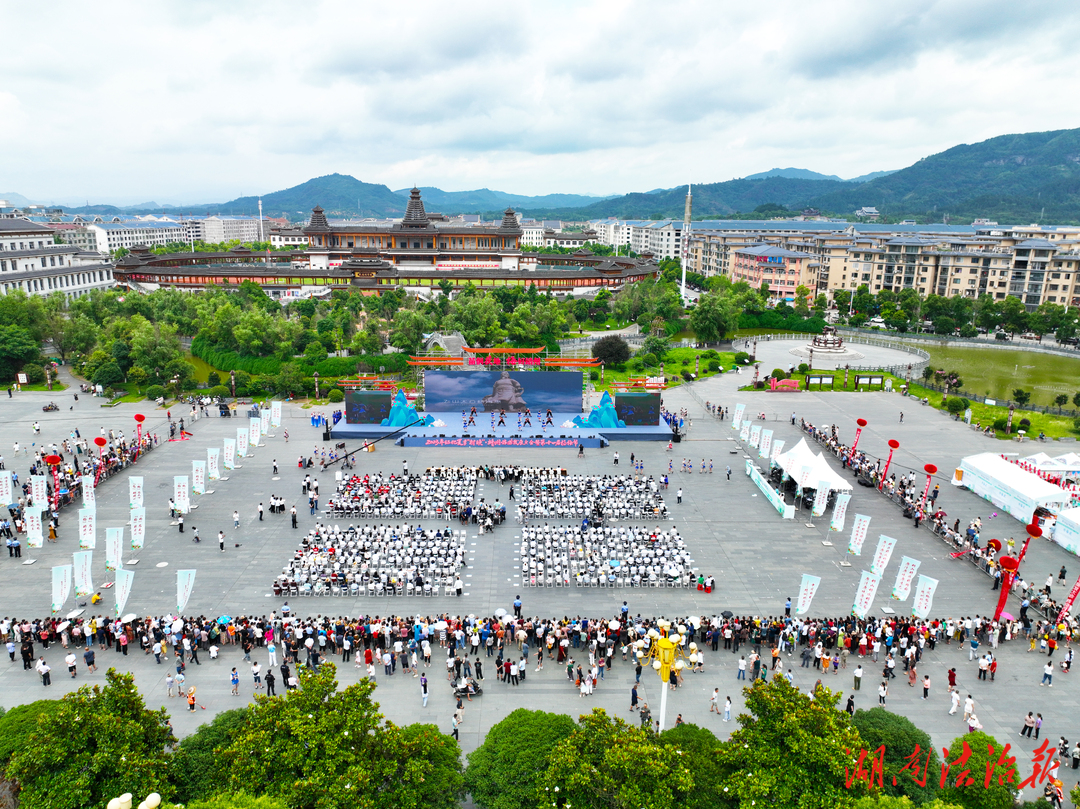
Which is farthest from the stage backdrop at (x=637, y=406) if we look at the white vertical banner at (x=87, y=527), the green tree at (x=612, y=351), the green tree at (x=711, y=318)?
the green tree at (x=711, y=318)

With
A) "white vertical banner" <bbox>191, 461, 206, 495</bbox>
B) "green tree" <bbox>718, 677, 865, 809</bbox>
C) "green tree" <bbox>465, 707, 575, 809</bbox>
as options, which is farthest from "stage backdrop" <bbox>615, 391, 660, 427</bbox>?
"green tree" <bbox>718, 677, 865, 809</bbox>

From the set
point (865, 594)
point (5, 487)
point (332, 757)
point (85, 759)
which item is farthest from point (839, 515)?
point (5, 487)

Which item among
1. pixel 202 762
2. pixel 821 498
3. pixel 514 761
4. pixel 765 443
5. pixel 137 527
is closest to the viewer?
pixel 202 762

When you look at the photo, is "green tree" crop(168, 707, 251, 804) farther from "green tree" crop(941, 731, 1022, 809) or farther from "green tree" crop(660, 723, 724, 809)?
"green tree" crop(941, 731, 1022, 809)

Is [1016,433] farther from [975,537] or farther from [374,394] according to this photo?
[374,394]

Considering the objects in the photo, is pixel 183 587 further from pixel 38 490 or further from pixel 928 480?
pixel 928 480

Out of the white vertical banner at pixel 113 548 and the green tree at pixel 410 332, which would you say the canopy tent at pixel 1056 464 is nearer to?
the white vertical banner at pixel 113 548

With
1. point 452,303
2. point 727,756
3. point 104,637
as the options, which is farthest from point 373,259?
point 727,756
